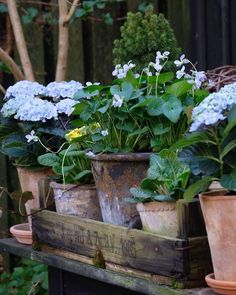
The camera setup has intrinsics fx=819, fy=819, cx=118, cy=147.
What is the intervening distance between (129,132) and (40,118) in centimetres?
51

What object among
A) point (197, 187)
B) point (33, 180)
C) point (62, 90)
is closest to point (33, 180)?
point (33, 180)

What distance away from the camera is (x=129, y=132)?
2.07m

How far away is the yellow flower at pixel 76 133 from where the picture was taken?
2.32 metres

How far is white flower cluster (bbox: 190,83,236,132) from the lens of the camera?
158 centimetres

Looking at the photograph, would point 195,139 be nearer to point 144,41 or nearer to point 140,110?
point 140,110

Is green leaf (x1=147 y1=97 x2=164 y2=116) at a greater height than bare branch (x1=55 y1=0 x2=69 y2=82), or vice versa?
bare branch (x1=55 y1=0 x2=69 y2=82)

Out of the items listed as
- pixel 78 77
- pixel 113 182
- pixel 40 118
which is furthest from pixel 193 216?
pixel 78 77

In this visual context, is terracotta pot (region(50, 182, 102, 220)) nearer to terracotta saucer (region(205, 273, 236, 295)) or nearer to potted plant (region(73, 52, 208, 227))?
potted plant (region(73, 52, 208, 227))

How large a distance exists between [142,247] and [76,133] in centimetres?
60

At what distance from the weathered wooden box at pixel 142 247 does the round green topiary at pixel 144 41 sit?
Result: 0.78m

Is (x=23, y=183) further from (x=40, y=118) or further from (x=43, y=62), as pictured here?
(x=43, y=62)

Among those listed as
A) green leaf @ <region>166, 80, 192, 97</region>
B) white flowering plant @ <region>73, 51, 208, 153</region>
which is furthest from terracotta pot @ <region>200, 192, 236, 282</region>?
green leaf @ <region>166, 80, 192, 97</region>

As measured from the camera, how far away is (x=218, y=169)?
163cm

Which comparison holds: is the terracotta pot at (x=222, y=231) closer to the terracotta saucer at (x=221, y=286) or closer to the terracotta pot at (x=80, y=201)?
the terracotta saucer at (x=221, y=286)
